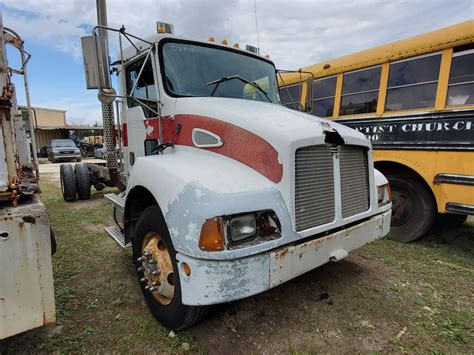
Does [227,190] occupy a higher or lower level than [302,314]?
higher

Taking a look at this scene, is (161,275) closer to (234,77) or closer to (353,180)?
(353,180)

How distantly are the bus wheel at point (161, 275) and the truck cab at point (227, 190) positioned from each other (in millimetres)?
11

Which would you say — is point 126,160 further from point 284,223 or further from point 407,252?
point 407,252

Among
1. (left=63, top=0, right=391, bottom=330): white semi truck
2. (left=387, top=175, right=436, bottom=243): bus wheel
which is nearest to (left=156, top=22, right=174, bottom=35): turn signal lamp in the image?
(left=63, top=0, right=391, bottom=330): white semi truck

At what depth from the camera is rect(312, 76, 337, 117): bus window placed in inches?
215

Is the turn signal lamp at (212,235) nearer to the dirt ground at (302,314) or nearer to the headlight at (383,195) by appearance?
the dirt ground at (302,314)

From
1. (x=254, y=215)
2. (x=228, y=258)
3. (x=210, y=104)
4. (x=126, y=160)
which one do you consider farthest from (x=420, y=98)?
(x=126, y=160)

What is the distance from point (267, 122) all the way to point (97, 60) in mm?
1643

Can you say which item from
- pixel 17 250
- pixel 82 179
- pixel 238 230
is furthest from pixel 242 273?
pixel 82 179

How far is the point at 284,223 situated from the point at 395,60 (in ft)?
13.1

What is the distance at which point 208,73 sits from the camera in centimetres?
321

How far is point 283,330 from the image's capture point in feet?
7.97

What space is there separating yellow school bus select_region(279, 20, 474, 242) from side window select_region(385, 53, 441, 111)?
13 mm

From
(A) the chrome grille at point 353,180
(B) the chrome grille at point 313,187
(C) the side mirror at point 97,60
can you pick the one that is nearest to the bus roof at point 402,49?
(A) the chrome grille at point 353,180
